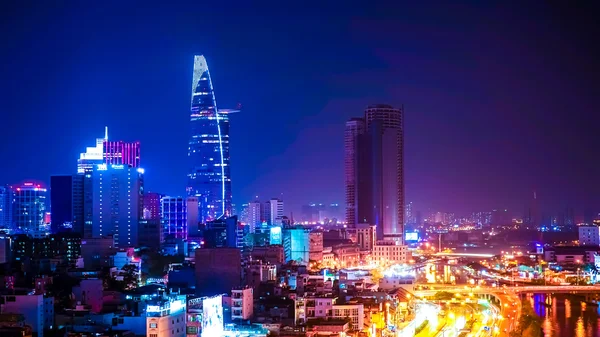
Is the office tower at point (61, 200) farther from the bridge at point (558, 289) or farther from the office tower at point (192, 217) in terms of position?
the bridge at point (558, 289)

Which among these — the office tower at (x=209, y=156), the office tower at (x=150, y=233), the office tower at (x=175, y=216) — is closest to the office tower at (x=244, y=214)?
the office tower at (x=209, y=156)

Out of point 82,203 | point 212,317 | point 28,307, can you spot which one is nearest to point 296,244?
point 82,203

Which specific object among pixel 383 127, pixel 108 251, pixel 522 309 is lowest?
pixel 522 309

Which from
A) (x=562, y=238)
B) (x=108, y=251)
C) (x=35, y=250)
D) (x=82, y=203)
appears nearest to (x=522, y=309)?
Answer: (x=108, y=251)

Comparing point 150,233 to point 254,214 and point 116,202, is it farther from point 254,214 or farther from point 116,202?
point 254,214

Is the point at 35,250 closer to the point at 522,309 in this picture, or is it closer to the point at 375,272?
the point at 375,272
